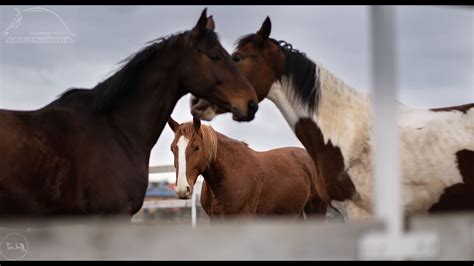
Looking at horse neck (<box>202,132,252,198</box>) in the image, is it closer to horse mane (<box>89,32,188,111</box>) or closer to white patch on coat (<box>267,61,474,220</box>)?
white patch on coat (<box>267,61,474,220</box>)

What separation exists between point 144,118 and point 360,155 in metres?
1.47

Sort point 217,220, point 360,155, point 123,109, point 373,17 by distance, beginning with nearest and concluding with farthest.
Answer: point 373,17 → point 123,109 → point 360,155 → point 217,220

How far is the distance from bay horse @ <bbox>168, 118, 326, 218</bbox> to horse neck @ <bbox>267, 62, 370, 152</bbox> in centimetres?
117

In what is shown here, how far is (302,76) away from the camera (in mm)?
4328

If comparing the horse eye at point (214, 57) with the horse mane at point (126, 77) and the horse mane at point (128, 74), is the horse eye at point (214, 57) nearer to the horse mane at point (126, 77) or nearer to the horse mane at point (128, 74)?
the horse mane at point (128, 74)

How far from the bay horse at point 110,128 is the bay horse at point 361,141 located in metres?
0.58

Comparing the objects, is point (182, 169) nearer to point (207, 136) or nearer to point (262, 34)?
point (207, 136)

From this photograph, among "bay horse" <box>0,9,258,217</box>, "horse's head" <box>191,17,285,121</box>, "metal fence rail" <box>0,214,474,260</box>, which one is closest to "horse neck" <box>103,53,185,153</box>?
"bay horse" <box>0,9,258,217</box>

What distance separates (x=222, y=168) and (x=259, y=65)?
5.18 feet

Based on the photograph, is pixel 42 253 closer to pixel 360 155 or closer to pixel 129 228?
pixel 129 228

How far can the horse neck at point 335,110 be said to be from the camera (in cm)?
411

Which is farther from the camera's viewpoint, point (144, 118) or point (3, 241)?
point (144, 118)

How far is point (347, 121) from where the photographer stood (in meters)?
4.13
